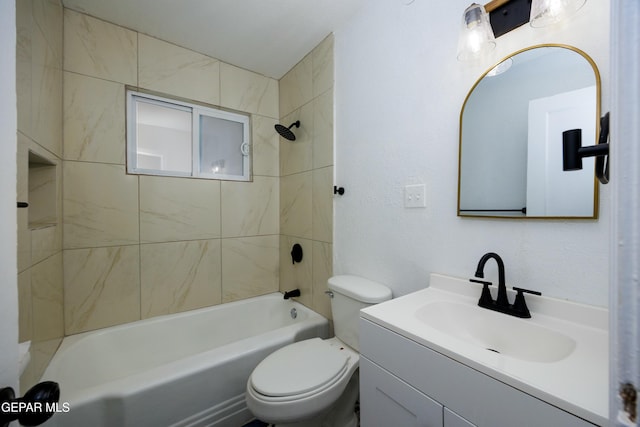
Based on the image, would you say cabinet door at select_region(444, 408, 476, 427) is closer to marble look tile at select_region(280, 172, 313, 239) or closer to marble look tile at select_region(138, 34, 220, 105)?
marble look tile at select_region(280, 172, 313, 239)

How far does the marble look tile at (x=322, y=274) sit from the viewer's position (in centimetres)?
175

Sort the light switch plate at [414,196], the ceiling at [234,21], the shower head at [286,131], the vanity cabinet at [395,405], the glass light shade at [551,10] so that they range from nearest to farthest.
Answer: the vanity cabinet at [395,405] → the glass light shade at [551,10] → the light switch plate at [414,196] → the ceiling at [234,21] → the shower head at [286,131]

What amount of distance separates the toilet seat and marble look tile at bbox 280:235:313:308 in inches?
24.3

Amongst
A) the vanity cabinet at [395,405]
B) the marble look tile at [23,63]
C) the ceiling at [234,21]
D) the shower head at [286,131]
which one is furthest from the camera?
the shower head at [286,131]

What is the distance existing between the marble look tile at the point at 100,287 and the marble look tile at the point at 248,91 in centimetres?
135

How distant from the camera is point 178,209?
1.87 m

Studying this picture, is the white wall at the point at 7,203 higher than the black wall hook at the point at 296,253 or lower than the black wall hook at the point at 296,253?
higher

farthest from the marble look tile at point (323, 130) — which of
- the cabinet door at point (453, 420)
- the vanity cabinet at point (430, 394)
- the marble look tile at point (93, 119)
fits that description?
the cabinet door at point (453, 420)

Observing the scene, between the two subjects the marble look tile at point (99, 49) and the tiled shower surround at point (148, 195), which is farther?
the marble look tile at point (99, 49)

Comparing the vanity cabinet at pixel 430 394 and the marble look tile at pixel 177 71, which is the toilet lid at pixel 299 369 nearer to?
the vanity cabinet at pixel 430 394

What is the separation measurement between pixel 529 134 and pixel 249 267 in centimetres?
202

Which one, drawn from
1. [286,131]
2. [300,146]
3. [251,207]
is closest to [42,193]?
[251,207]

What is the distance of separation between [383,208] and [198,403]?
4.46 feet

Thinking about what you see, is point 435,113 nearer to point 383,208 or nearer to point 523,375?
point 383,208
